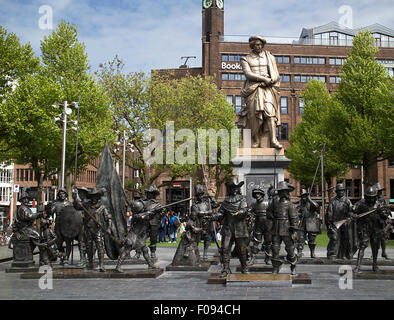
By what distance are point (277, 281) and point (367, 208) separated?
346cm

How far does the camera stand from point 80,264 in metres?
13.4

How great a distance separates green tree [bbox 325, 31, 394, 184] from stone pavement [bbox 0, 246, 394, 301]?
71.1 feet

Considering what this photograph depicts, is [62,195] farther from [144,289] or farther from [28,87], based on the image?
[28,87]

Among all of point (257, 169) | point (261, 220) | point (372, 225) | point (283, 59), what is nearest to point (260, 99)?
point (257, 169)

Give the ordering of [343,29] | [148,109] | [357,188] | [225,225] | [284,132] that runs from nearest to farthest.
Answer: [225,225]
[148,109]
[357,188]
[284,132]
[343,29]

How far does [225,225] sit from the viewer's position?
10.3m

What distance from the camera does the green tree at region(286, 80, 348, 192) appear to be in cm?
3972

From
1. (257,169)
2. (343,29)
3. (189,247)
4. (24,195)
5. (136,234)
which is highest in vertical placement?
(343,29)

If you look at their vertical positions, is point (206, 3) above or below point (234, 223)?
above

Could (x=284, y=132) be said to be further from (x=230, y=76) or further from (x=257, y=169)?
(x=257, y=169)

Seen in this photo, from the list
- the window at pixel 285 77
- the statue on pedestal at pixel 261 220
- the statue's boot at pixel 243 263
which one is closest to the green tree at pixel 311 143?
the window at pixel 285 77

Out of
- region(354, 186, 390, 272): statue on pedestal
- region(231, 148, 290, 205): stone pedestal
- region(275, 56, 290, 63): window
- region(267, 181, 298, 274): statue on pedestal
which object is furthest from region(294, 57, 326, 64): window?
region(267, 181, 298, 274): statue on pedestal

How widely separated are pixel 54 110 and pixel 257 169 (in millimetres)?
19910
